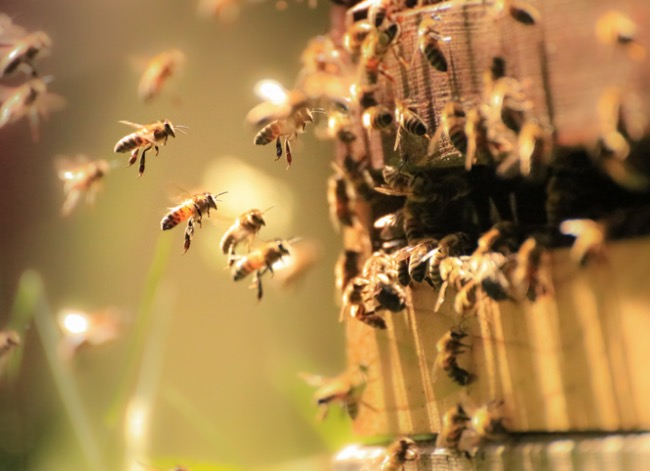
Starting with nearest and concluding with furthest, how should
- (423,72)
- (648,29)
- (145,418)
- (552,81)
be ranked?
(648,29)
(552,81)
(423,72)
(145,418)

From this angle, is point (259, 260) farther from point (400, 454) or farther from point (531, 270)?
point (531, 270)

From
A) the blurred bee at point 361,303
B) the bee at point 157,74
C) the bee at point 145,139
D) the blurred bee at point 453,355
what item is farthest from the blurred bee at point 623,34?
the bee at point 157,74

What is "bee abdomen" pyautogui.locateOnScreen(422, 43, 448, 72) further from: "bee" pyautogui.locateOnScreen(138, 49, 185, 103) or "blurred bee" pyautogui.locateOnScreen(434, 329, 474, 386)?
"bee" pyautogui.locateOnScreen(138, 49, 185, 103)

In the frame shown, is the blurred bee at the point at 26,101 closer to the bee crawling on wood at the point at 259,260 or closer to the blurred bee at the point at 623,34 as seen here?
the bee crawling on wood at the point at 259,260

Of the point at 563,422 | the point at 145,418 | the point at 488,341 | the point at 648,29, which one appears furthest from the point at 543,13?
the point at 145,418

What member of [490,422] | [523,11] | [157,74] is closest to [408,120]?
[523,11]

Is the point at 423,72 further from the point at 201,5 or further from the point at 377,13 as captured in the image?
the point at 201,5

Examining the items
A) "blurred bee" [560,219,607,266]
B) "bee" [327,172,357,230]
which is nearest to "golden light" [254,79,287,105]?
"bee" [327,172,357,230]
